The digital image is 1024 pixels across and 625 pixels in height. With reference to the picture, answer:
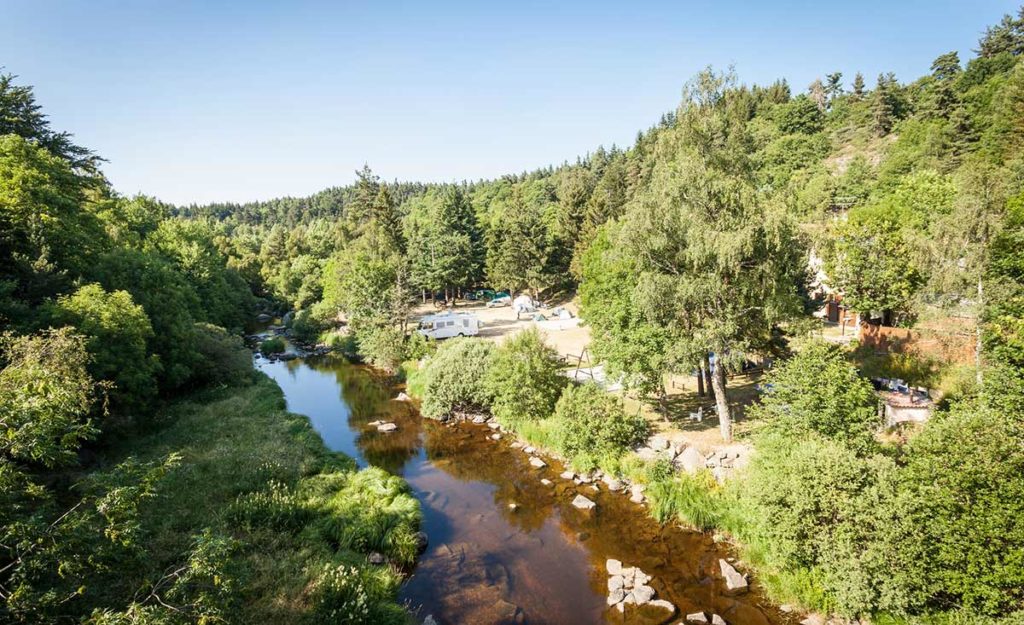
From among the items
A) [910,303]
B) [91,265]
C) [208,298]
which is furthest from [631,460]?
[208,298]

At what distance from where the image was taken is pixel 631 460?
21.0 m

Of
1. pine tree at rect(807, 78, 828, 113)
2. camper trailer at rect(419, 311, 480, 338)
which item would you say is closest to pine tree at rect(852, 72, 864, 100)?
pine tree at rect(807, 78, 828, 113)

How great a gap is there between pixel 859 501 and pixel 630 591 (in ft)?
23.4

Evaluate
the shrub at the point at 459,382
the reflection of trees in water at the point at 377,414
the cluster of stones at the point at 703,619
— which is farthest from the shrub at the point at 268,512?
the cluster of stones at the point at 703,619

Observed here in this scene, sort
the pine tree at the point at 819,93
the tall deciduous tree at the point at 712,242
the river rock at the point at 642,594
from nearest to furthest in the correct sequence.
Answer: the river rock at the point at 642,594
the tall deciduous tree at the point at 712,242
the pine tree at the point at 819,93

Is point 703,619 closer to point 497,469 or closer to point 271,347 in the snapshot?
point 497,469

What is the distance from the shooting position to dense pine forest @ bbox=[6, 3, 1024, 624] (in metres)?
10.6

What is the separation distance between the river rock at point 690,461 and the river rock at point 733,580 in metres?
4.46

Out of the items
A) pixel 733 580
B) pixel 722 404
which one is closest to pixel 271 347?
pixel 722 404

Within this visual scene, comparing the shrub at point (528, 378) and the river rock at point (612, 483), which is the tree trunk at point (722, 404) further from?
the shrub at point (528, 378)

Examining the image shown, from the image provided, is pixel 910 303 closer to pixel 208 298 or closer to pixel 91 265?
pixel 91 265

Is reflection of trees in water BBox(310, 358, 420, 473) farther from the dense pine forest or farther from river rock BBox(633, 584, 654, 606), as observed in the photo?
river rock BBox(633, 584, 654, 606)

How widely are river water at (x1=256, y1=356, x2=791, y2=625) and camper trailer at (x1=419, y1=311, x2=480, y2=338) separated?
1775 cm

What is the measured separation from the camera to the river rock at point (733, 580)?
14547mm
